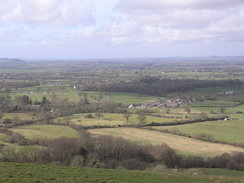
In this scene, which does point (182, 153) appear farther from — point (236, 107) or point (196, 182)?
point (236, 107)

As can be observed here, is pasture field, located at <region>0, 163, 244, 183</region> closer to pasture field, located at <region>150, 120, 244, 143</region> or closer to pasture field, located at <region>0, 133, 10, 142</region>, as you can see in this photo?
pasture field, located at <region>0, 133, 10, 142</region>

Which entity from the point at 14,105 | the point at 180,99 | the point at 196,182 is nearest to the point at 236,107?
the point at 180,99

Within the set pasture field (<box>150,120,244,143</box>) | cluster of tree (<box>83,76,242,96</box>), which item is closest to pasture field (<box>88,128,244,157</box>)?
pasture field (<box>150,120,244,143</box>)

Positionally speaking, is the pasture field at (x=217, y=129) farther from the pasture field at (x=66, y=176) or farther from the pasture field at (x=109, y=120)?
the pasture field at (x=66, y=176)

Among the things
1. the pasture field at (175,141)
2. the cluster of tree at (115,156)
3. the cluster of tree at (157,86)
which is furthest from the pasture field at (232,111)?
the cluster of tree at (157,86)

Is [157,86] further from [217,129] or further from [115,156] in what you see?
[115,156]

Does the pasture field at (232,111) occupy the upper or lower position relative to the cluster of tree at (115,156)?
lower
